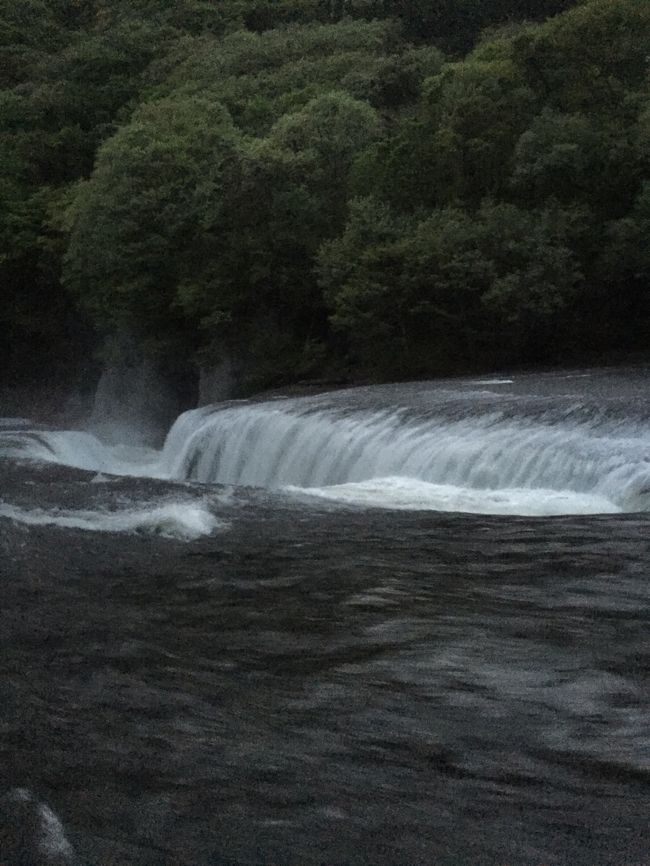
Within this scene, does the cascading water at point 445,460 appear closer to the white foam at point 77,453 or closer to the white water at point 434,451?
the white water at point 434,451

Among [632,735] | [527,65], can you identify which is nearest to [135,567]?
[632,735]

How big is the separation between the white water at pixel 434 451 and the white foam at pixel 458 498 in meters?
0.01

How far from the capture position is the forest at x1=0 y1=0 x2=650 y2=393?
2412cm

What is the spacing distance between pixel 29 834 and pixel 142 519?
274 inches

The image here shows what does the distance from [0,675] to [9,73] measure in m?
48.2

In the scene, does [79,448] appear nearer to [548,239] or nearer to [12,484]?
[12,484]

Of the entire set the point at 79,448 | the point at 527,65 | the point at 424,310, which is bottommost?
the point at 79,448

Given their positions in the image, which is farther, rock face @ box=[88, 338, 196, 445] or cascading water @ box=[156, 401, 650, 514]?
rock face @ box=[88, 338, 196, 445]

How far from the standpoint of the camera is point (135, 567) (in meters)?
9.28

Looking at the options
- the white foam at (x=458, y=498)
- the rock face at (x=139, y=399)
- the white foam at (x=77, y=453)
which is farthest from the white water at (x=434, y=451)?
the rock face at (x=139, y=399)

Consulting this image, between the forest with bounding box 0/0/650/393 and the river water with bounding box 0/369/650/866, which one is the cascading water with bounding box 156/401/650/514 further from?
the forest with bounding box 0/0/650/393

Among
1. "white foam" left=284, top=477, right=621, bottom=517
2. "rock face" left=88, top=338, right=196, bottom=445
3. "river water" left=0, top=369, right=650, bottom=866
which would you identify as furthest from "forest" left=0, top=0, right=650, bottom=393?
"river water" left=0, top=369, right=650, bottom=866

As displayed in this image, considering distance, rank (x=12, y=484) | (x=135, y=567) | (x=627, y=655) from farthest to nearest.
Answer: (x=12, y=484) → (x=135, y=567) → (x=627, y=655)

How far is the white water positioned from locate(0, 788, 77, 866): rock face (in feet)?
23.0
